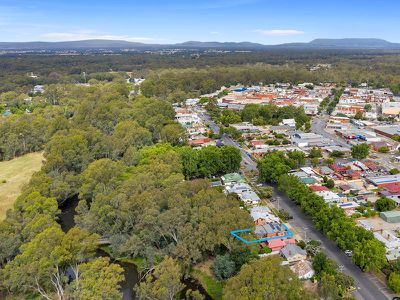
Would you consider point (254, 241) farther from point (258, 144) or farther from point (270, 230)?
point (258, 144)

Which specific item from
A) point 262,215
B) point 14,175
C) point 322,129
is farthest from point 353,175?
point 14,175

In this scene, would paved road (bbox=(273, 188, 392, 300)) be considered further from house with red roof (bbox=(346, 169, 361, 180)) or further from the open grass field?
the open grass field

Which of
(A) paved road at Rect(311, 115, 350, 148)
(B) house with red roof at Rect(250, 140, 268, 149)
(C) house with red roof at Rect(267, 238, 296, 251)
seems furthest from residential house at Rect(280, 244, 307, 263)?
(A) paved road at Rect(311, 115, 350, 148)

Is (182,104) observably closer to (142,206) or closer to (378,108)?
(378,108)

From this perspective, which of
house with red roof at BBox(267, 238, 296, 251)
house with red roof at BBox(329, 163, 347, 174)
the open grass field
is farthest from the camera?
house with red roof at BBox(329, 163, 347, 174)

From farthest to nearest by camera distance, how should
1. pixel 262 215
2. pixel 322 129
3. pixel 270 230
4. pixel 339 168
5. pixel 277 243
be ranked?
pixel 322 129, pixel 339 168, pixel 262 215, pixel 270 230, pixel 277 243

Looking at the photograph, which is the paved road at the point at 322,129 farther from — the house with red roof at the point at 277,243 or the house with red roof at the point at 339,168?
the house with red roof at the point at 277,243
